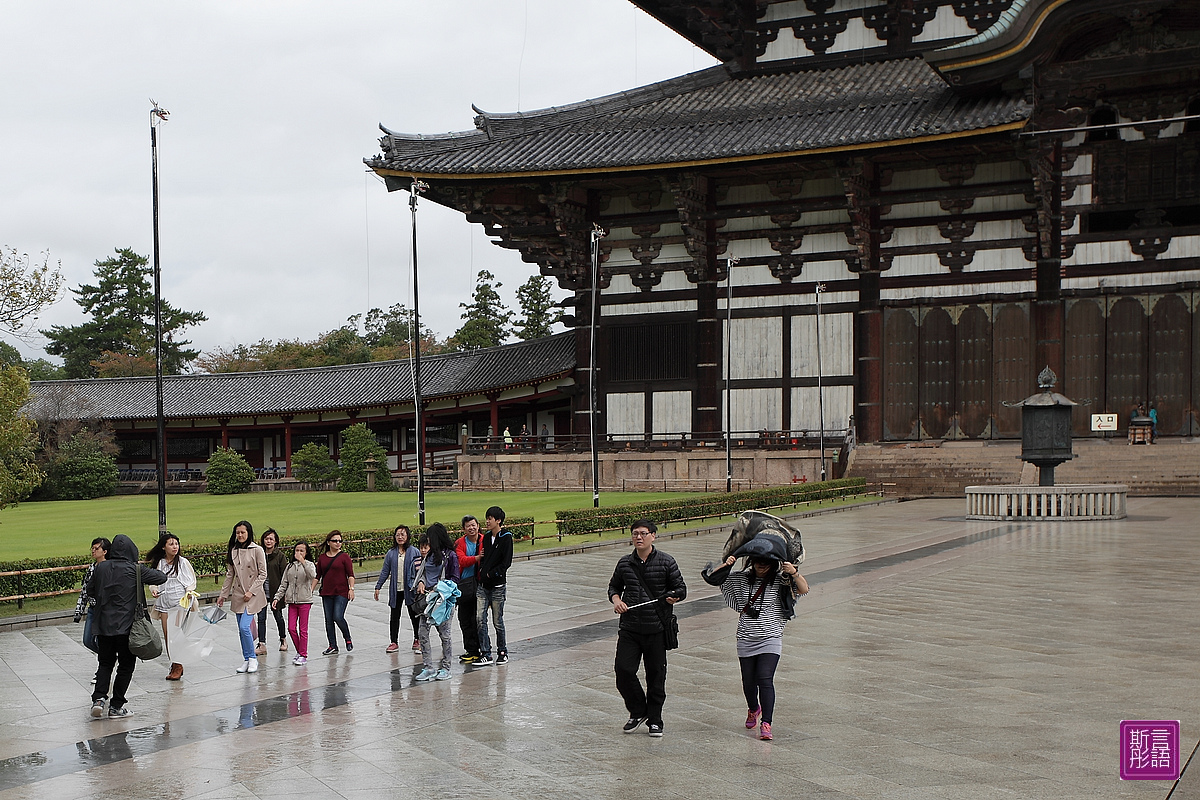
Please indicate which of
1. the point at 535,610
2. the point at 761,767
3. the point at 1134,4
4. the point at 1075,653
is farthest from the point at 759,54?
the point at 761,767

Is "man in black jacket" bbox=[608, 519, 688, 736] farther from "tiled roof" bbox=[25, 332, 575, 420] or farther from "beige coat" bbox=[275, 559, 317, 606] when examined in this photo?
"tiled roof" bbox=[25, 332, 575, 420]

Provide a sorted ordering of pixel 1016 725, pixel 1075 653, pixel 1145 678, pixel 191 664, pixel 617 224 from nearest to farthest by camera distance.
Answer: pixel 1016 725, pixel 1145 678, pixel 1075 653, pixel 191 664, pixel 617 224

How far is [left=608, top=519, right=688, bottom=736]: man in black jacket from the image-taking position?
9242 mm

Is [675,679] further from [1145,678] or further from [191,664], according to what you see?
[191,664]

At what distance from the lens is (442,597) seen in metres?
12.1

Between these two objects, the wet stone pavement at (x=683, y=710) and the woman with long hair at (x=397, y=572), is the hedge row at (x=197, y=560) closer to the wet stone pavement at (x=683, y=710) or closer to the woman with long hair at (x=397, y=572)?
the woman with long hair at (x=397, y=572)

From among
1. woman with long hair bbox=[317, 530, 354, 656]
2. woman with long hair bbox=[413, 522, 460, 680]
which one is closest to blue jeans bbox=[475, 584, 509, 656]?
woman with long hair bbox=[413, 522, 460, 680]

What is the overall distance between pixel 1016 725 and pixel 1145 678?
221 centimetres

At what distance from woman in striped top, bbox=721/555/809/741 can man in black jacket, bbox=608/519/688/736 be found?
1.60ft

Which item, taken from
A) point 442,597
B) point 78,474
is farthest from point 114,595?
point 78,474

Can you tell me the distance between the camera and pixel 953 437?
39.5 meters

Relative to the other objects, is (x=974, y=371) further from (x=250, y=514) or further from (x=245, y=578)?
(x=245, y=578)

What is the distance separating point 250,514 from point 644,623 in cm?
2793

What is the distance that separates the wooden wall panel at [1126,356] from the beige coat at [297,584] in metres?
30.3
